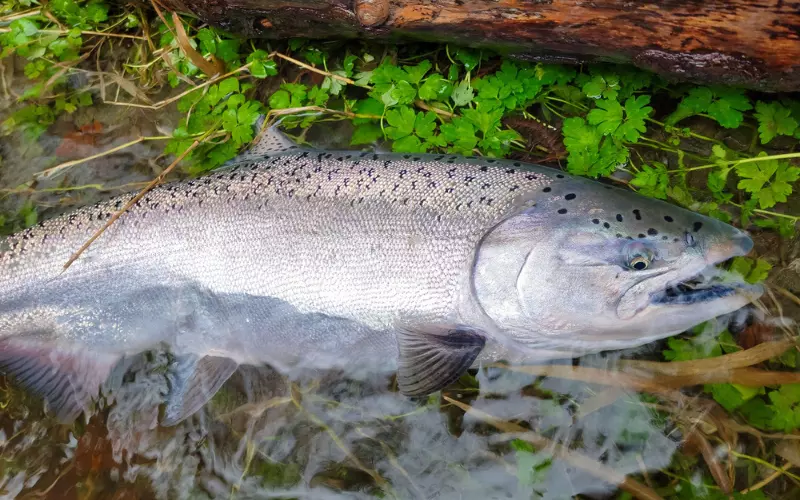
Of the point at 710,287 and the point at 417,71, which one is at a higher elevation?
the point at 417,71

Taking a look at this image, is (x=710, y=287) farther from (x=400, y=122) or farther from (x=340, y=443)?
(x=340, y=443)

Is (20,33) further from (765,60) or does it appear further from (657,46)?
(765,60)

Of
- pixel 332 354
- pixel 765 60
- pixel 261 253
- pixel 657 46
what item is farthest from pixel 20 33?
pixel 765 60

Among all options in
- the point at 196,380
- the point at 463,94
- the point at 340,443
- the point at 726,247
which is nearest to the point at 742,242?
the point at 726,247

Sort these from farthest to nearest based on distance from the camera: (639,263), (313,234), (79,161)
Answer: (79,161), (313,234), (639,263)

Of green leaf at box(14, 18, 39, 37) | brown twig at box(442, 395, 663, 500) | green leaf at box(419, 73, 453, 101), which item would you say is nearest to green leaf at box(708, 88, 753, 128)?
green leaf at box(419, 73, 453, 101)

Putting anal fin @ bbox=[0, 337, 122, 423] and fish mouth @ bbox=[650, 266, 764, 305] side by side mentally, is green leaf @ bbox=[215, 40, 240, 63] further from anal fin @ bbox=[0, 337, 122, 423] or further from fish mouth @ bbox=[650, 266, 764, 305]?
fish mouth @ bbox=[650, 266, 764, 305]
